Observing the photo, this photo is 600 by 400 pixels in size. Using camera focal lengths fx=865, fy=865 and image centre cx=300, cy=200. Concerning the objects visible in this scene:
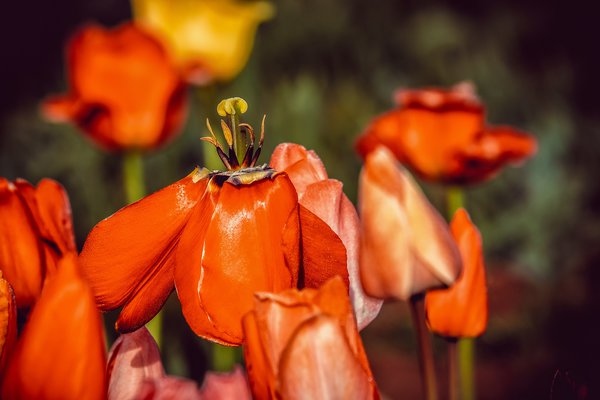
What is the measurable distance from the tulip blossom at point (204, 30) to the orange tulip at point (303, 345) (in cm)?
87

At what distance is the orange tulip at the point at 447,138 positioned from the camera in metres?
0.83

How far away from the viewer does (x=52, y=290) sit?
0.25 m

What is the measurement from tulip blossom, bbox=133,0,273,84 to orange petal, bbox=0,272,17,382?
0.84 m

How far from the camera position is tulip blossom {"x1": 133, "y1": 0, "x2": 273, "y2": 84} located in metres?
1.16

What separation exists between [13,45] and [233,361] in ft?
7.58

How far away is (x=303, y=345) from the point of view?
27 centimetres

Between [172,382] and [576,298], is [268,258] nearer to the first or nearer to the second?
[172,382]

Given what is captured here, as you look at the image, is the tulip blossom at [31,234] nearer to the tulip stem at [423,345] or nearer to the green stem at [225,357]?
the tulip stem at [423,345]

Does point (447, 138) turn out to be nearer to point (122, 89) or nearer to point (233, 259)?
point (122, 89)

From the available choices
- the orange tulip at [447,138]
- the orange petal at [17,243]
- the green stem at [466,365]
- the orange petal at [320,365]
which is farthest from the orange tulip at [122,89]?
the orange petal at [320,365]

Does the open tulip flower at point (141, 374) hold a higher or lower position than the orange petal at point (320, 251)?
lower

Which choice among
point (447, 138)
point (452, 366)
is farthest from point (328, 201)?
point (447, 138)

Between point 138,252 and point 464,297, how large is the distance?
0.47 feet

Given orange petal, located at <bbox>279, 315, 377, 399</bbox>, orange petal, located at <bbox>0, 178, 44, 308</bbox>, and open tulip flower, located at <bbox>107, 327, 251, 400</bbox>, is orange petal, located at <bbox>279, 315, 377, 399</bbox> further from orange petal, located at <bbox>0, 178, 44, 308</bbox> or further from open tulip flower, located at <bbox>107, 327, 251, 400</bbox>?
orange petal, located at <bbox>0, 178, 44, 308</bbox>
